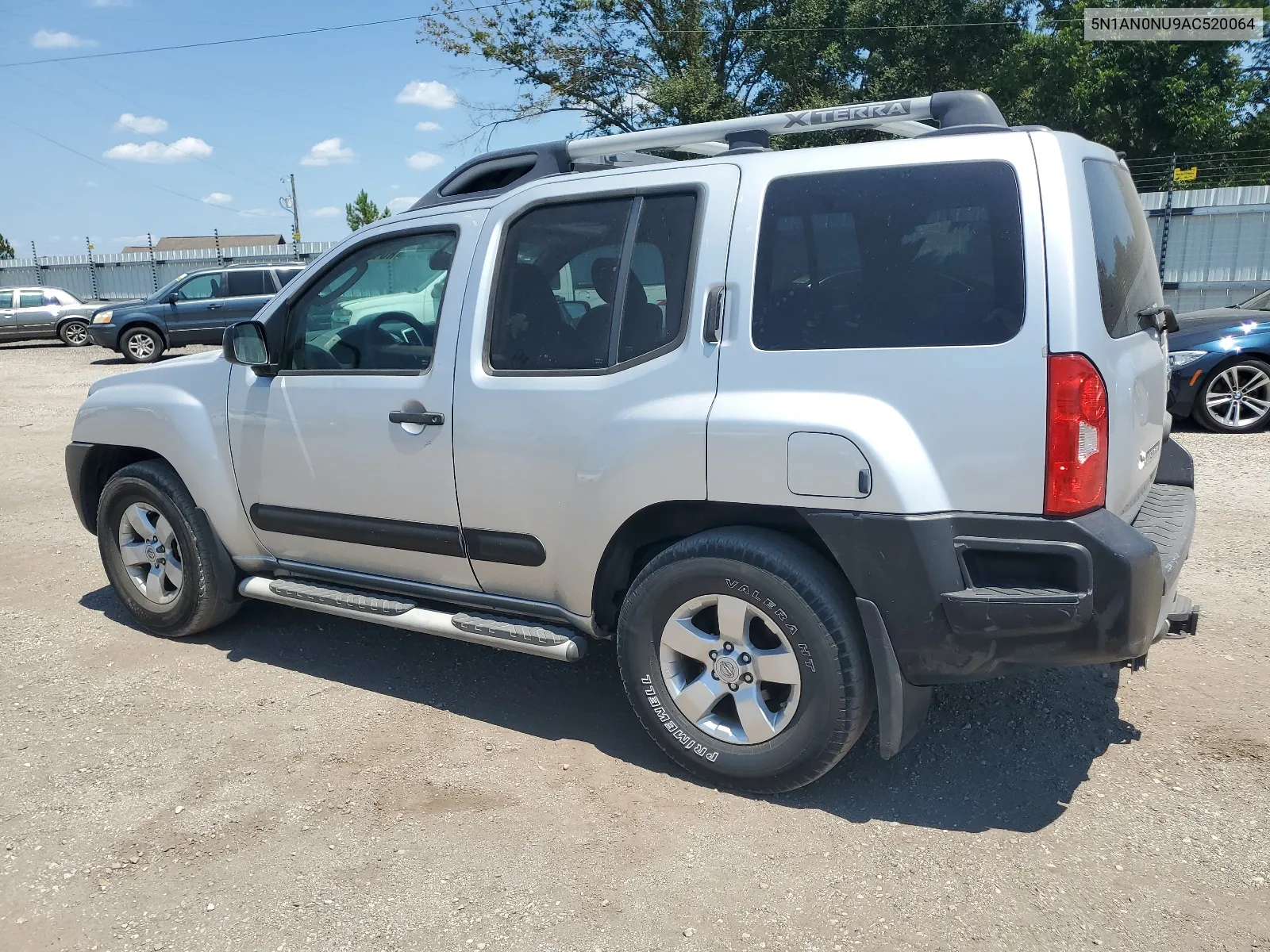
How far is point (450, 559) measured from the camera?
3.85 m

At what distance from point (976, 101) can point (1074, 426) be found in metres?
1.20

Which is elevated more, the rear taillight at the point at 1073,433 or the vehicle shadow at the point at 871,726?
the rear taillight at the point at 1073,433

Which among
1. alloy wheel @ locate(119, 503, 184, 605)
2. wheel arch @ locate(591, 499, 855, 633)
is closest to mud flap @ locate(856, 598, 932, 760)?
wheel arch @ locate(591, 499, 855, 633)

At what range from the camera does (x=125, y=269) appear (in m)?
32.5

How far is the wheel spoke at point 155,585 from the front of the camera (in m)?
4.75

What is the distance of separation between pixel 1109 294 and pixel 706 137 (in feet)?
4.82

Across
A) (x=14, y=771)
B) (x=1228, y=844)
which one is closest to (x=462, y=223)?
(x=14, y=771)

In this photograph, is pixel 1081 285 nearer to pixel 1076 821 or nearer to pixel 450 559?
pixel 1076 821

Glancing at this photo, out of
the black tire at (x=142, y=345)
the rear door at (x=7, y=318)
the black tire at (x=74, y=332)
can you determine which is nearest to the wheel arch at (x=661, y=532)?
the black tire at (x=142, y=345)

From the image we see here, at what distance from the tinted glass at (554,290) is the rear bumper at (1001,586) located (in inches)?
40.7

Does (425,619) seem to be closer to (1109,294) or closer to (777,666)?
(777,666)

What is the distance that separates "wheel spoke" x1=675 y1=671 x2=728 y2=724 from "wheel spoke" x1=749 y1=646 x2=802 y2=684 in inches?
6.6

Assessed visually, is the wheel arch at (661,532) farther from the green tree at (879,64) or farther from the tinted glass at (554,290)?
the green tree at (879,64)

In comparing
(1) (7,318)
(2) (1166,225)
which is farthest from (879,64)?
(1) (7,318)
